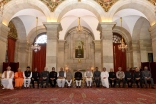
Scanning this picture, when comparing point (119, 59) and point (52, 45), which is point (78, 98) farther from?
point (119, 59)

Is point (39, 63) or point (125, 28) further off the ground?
point (125, 28)

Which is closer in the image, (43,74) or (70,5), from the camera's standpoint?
(43,74)

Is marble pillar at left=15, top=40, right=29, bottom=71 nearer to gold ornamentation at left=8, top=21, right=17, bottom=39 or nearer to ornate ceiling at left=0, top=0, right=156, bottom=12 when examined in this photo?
gold ornamentation at left=8, top=21, right=17, bottom=39

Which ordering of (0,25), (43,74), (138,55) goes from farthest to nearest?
(138,55) → (0,25) → (43,74)

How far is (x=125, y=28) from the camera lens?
46.5 ft

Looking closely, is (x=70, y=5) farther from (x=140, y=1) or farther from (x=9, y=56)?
(x=9, y=56)

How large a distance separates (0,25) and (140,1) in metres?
8.30

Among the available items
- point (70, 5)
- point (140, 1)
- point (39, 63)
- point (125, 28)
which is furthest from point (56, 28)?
point (125, 28)

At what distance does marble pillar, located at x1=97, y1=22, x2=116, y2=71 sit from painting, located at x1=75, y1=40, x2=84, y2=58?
226 inches

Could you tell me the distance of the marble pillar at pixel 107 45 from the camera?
30.1 feet

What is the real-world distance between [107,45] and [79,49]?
5.97m

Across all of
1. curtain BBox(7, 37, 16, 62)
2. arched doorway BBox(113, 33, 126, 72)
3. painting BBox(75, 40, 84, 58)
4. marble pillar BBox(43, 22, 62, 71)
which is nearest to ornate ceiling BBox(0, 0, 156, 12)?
marble pillar BBox(43, 22, 62, 71)

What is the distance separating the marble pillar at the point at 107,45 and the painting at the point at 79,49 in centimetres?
574

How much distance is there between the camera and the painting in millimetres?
15006
